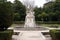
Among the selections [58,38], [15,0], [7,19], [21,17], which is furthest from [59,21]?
[58,38]

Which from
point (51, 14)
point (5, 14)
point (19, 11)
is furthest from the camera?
point (19, 11)

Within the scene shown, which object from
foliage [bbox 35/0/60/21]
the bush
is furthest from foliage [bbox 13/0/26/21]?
the bush

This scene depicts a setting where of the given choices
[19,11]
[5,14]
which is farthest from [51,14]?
[5,14]

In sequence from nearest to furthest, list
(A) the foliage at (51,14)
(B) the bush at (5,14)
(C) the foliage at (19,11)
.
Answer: (B) the bush at (5,14) < (A) the foliage at (51,14) < (C) the foliage at (19,11)

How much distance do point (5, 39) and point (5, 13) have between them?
4968 millimetres

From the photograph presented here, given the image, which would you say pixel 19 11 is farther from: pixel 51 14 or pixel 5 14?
pixel 5 14

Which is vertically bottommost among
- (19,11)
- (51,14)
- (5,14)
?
(51,14)

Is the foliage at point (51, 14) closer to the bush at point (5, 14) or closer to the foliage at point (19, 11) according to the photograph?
the foliage at point (19, 11)

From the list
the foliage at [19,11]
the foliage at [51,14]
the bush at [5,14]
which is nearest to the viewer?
the bush at [5,14]

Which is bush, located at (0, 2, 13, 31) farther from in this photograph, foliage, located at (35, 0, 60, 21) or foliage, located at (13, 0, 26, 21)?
foliage, located at (13, 0, 26, 21)

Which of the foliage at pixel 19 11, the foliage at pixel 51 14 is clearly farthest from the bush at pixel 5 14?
the foliage at pixel 19 11

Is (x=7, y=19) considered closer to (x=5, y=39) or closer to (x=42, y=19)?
(x=5, y=39)

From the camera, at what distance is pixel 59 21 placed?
50.6 m

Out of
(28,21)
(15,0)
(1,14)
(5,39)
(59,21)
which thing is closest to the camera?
(5,39)
